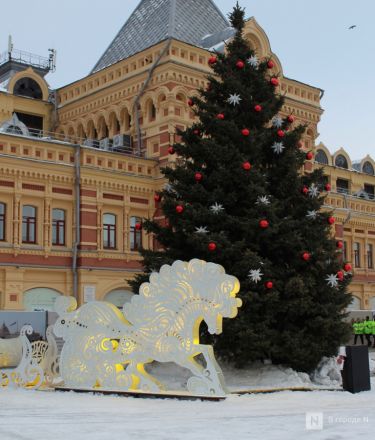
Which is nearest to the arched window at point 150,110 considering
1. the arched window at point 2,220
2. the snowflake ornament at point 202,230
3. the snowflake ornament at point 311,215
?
the arched window at point 2,220

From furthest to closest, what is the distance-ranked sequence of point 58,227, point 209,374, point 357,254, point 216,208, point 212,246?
point 357,254
point 58,227
point 216,208
point 212,246
point 209,374

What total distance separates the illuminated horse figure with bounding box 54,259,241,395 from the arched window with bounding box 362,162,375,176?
112ft

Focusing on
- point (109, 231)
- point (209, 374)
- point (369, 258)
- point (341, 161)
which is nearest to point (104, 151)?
point (109, 231)

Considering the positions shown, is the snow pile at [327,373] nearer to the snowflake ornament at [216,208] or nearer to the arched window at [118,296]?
the snowflake ornament at [216,208]

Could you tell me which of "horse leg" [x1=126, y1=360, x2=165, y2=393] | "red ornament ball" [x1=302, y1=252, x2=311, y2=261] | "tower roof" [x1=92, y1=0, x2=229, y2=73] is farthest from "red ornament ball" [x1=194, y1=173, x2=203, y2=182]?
"tower roof" [x1=92, y1=0, x2=229, y2=73]

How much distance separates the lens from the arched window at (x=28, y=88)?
33.3m

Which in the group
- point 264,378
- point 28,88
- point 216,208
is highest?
point 28,88

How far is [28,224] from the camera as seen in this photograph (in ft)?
85.5

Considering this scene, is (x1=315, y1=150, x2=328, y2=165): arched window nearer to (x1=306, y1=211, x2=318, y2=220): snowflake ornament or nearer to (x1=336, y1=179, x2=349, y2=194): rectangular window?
(x1=336, y1=179, x2=349, y2=194): rectangular window

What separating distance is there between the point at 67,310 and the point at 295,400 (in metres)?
4.87

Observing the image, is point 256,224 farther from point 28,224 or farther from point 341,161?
point 341,161

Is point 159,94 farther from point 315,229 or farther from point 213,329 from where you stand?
point 213,329

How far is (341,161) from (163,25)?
16.4m

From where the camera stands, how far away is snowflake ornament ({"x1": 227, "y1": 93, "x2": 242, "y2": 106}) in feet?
53.1
